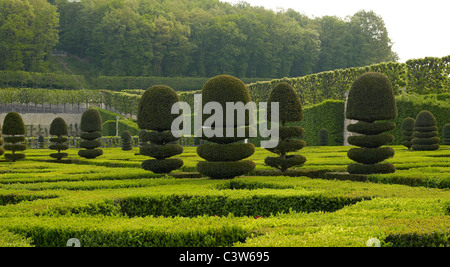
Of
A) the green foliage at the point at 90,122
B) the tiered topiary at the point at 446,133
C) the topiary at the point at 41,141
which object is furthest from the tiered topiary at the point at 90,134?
the tiered topiary at the point at 446,133

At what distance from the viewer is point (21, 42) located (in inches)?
3989

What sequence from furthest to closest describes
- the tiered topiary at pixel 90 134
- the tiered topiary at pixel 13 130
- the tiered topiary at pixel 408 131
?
1. the tiered topiary at pixel 408 131
2. the tiered topiary at pixel 90 134
3. the tiered topiary at pixel 13 130

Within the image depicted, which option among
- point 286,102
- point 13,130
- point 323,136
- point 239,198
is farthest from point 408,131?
point 13,130

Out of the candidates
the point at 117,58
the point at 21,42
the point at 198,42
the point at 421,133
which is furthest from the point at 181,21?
the point at 421,133

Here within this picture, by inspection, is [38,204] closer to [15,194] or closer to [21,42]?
[15,194]

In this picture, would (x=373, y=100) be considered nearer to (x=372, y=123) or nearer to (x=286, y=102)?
(x=372, y=123)

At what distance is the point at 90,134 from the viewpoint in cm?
2795

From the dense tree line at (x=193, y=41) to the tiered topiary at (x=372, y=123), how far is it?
9376 centimetres

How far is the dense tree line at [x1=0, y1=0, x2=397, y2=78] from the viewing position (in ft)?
349

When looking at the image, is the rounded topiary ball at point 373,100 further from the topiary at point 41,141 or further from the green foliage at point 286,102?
the topiary at point 41,141

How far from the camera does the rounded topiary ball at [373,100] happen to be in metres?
15.9

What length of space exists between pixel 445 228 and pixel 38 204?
8.05 meters

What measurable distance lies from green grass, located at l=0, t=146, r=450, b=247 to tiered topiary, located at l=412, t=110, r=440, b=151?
11.6 m

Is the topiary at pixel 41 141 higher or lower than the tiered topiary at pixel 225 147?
lower
